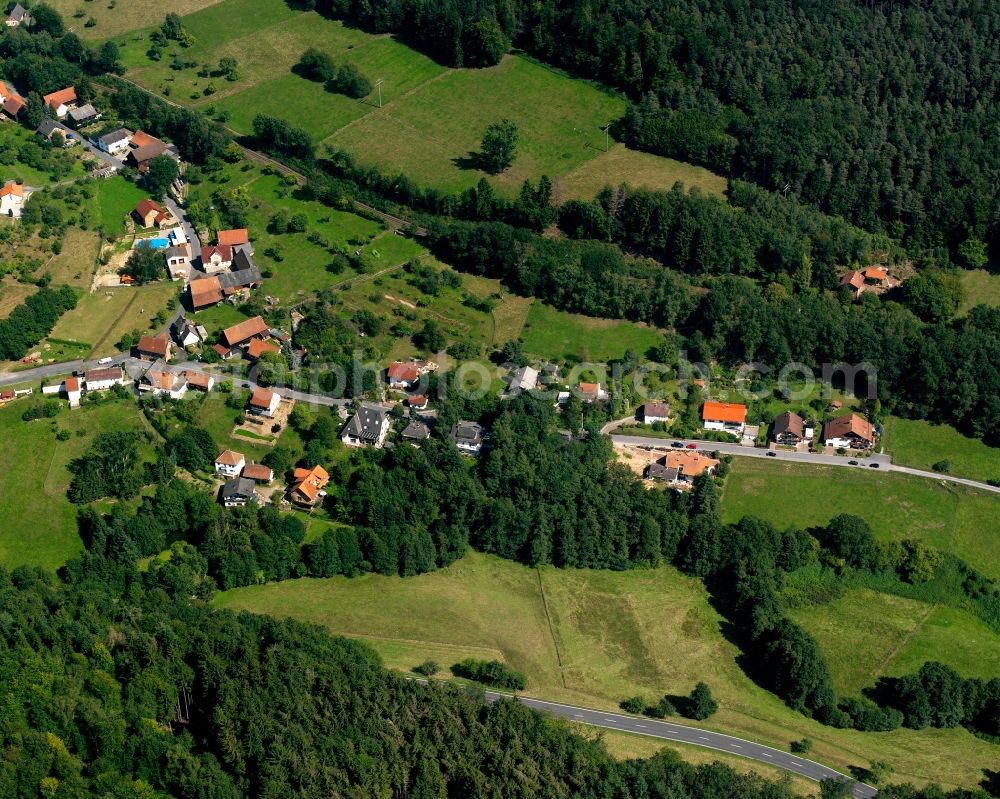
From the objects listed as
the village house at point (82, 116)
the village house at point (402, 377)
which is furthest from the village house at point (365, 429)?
the village house at point (82, 116)

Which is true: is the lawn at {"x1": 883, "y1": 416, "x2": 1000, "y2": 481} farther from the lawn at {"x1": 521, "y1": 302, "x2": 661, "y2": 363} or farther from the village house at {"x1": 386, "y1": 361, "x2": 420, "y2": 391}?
the village house at {"x1": 386, "y1": 361, "x2": 420, "y2": 391}

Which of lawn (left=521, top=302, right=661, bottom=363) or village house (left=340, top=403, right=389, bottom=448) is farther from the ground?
lawn (left=521, top=302, right=661, bottom=363)

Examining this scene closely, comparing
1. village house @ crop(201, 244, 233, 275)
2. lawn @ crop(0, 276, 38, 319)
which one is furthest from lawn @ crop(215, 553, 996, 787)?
lawn @ crop(0, 276, 38, 319)

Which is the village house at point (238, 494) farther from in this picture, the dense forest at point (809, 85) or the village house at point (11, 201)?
the dense forest at point (809, 85)

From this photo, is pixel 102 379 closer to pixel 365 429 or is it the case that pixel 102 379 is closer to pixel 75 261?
pixel 75 261

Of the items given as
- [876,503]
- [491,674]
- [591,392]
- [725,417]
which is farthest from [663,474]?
[491,674]
